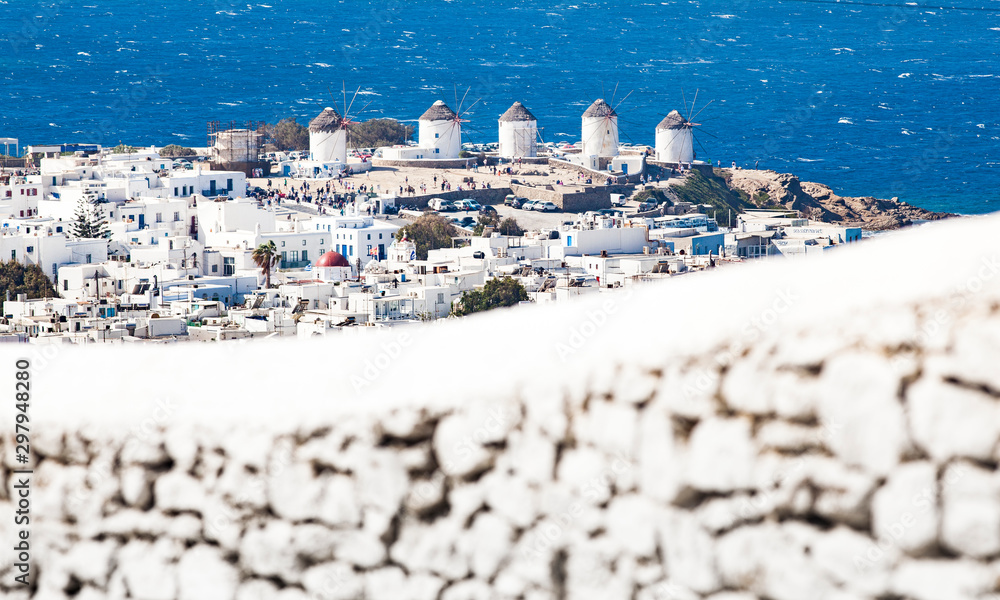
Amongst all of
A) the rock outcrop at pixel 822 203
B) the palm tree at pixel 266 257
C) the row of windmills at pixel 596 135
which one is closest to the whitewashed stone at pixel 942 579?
the palm tree at pixel 266 257

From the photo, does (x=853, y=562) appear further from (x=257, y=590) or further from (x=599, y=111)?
(x=599, y=111)

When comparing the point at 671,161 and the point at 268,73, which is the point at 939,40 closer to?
the point at 268,73

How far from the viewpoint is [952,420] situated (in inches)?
67.5

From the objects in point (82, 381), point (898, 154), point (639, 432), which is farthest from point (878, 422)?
point (898, 154)

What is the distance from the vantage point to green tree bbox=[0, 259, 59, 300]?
2095 cm

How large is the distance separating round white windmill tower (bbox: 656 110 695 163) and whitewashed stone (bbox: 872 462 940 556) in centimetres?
4241

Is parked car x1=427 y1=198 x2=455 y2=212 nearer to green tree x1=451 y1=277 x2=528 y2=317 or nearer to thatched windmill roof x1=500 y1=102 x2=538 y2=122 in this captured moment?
thatched windmill roof x1=500 y1=102 x2=538 y2=122

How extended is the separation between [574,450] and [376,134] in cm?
4749

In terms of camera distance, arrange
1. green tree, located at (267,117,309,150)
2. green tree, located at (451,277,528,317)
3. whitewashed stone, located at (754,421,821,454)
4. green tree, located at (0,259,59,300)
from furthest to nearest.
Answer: green tree, located at (267,117,309,150)
green tree, located at (0,259,59,300)
green tree, located at (451,277,528,317)
whitewashed stone, located at (754,421,821,454)

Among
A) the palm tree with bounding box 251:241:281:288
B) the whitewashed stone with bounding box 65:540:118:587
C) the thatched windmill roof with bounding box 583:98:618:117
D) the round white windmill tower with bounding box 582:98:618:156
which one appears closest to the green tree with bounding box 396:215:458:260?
the palm tree with bounding box 251:241:281:288

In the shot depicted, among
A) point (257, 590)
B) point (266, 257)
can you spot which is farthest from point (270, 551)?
point (266, 257)

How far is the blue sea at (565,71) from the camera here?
201 ft

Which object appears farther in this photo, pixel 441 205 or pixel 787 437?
pixel 441 205

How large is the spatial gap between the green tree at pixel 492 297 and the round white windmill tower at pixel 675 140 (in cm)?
2496
